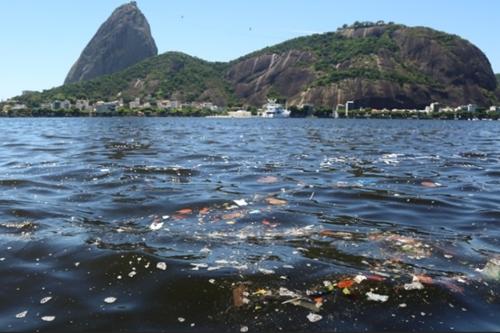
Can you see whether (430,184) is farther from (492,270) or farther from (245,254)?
(245,254)

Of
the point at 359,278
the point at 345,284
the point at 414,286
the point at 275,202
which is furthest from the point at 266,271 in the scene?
the point at 275,202

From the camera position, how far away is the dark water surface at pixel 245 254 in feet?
19.8

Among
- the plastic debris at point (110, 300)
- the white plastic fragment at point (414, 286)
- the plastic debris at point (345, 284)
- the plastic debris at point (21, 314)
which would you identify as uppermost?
the plastic debris at point (21, 314)

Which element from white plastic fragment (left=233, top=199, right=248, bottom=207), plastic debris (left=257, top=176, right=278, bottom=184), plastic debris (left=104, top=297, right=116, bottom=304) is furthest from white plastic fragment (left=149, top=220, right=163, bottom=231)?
plastic debris (left=257, top=176, right=278, bottom=184)

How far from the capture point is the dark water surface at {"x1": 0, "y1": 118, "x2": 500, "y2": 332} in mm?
6039

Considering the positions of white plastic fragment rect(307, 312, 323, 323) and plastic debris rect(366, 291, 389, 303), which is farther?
plastic debris rect(366, 291, 389, 303)

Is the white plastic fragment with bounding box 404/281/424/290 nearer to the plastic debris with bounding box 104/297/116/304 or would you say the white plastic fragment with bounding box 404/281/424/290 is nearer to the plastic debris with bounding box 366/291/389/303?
the plastic debris with bounding box 366/291/389/303

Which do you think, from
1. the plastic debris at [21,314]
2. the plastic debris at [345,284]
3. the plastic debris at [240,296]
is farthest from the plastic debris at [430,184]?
the plastic debris at [21,314]

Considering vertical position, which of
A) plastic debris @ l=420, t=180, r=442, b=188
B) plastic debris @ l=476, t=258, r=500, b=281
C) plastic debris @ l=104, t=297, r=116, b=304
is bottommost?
plastic debris @ l=420, t=180, r=442, b=188

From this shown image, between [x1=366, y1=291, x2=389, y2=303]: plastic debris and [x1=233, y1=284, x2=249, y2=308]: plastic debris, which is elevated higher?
[x1=233, y1=284, x2=249, y2=308]: plastic debris

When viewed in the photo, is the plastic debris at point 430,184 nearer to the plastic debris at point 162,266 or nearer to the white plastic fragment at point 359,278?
the white plastic fragment at point 359,278

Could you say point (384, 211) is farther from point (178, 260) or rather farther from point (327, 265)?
point (178, 260)

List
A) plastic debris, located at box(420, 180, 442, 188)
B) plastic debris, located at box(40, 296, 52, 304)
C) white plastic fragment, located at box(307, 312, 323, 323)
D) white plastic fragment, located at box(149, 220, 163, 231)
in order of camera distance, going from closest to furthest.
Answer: white plastic fragment, located at box(307, 312, 323, 323) → plastic debris, located at box(40, 296, 52, 304) → white plastic fragment, located at box(149, 220, 163, 231) → plastic debris, located at box(420, 180, 442, 188)

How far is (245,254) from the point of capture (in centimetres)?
841
